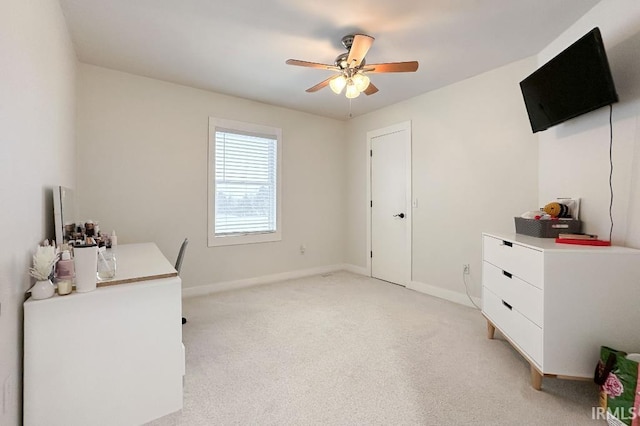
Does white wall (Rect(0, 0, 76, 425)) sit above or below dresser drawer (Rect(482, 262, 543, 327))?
above

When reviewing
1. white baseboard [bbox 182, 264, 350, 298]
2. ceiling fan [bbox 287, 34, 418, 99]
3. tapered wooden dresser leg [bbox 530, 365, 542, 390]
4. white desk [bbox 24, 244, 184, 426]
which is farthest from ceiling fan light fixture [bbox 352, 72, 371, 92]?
white baseboard [bbox 182, 264, 350, 298]

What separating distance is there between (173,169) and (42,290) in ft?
7.84

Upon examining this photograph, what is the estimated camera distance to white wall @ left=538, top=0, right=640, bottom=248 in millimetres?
1808

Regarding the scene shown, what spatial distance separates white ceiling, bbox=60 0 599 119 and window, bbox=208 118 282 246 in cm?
80

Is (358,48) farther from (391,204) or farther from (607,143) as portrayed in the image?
(391,204)

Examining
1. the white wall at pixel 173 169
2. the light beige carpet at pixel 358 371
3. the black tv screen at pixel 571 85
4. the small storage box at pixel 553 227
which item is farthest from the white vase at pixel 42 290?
the black tv screen at pixel 571 85

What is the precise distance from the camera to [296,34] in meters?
2.39

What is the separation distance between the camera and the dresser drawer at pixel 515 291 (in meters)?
1.72

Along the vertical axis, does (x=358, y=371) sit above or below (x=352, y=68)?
below

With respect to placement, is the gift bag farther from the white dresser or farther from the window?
the window

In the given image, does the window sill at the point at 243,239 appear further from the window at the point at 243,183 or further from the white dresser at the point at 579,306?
the white dresser at the point at 579,306

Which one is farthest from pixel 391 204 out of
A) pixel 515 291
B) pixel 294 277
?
pixel 515 291

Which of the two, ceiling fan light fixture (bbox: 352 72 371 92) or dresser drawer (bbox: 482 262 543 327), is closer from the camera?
dresser drawer (bbox: 482 262 543 327)

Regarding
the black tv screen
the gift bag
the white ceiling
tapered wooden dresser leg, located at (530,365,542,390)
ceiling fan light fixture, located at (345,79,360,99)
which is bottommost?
tapered wooden dresser leg, located at (530,365,542,390)
